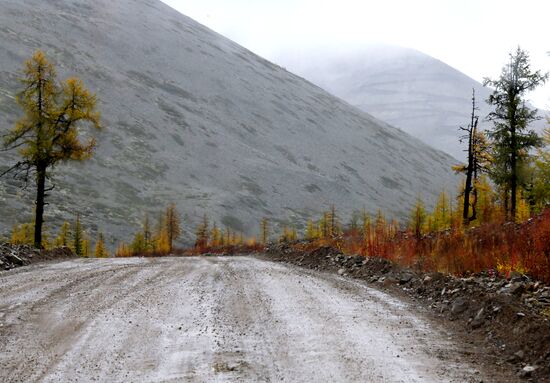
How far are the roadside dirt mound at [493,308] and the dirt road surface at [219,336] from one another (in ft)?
1.43

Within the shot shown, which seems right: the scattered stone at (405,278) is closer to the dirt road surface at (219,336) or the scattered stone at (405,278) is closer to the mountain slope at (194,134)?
the dirt road surface at (219,336)

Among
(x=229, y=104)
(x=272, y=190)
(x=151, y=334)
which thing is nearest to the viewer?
(x=151, y=334)

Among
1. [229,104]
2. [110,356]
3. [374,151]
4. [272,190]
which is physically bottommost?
[110,356]

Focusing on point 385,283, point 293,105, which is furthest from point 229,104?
point 385,283

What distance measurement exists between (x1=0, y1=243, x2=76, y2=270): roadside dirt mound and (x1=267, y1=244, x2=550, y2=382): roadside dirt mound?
11651 mm

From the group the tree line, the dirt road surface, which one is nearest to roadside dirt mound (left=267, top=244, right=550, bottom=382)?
the dirt road surface

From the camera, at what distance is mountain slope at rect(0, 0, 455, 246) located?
76.2 metres

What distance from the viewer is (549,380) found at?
4.80 m

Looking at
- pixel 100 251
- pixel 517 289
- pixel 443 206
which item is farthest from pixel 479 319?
pixel 100 251

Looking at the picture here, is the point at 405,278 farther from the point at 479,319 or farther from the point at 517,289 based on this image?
the point at 479,319

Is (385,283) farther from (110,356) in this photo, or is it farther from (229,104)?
(229,104)

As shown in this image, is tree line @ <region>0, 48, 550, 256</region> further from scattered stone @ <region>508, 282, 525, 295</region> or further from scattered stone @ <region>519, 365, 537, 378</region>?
scattered stone @ <region>519, 365, 537, 378</region>

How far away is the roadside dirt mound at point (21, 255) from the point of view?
15836 mm

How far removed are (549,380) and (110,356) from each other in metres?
4.69
